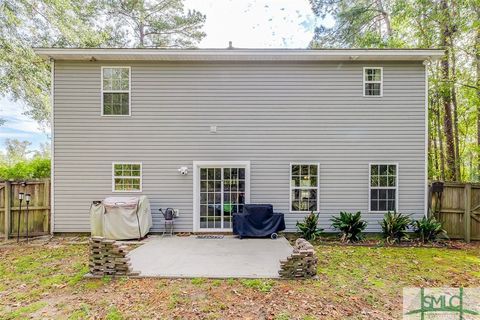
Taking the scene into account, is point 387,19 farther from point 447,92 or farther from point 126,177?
point 126,177

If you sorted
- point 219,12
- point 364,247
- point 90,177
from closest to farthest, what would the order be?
point 364,247 < point 90,177 < point 219,12

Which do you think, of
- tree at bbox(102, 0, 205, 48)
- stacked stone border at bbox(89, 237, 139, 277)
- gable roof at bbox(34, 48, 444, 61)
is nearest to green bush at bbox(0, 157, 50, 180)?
gable roof at bbox(34, 48, 444, 61)

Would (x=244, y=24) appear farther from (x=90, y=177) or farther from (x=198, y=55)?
(x=90, y=177)

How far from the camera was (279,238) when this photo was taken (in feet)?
25.0

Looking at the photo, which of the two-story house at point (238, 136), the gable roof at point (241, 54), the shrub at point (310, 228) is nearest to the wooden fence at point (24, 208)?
the two-story house at point (238, 136)

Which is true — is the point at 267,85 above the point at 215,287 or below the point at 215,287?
above

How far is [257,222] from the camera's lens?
7.64m

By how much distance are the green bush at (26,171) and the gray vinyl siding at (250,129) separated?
1.18 m

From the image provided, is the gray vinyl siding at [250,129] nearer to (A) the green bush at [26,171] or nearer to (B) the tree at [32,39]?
(A) the green bush at [26,171]

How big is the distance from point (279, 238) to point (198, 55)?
19.7ft

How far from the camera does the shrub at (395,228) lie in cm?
742

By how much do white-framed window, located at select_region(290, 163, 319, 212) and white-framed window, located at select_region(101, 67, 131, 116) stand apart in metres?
5.63

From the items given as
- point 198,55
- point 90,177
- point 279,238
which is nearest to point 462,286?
point 279,238

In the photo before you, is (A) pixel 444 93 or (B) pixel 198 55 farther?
(A) pixel 444 93
